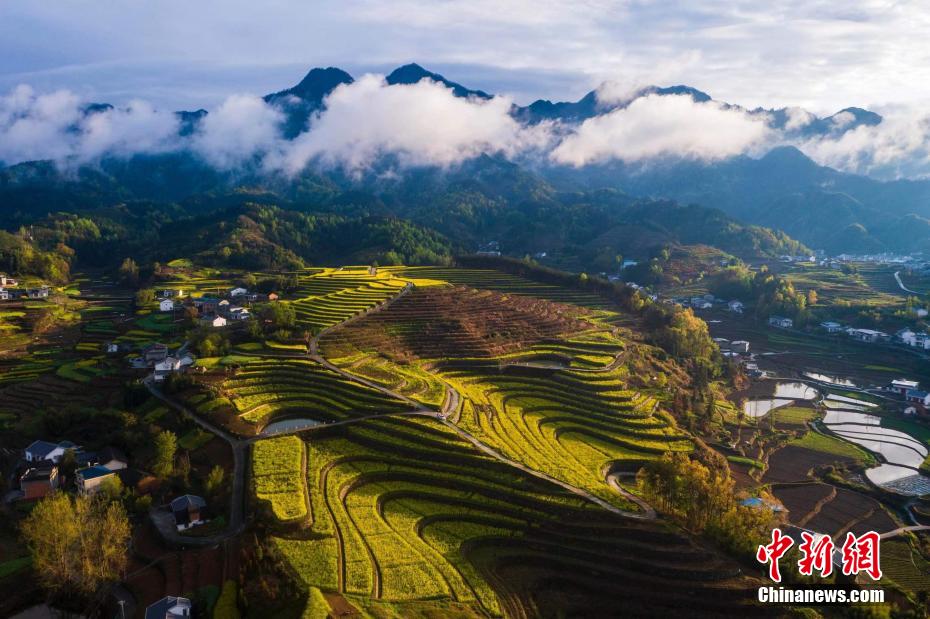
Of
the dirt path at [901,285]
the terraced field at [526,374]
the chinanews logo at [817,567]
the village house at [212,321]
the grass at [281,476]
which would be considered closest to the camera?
the chinanews logo at [817,567]

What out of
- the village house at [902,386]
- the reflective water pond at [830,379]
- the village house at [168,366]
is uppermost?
the village house at [168,366]

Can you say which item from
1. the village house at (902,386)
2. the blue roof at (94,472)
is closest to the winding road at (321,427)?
the blue roof at (94,472)

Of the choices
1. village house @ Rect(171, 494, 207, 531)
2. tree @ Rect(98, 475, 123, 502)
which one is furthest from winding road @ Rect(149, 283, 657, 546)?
tree @ Rect(98, 475, 123, 502)

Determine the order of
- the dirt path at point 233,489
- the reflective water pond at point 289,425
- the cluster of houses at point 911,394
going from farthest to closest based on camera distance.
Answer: the cluster of houses at point 911,394 < the reflective water pond at point 289,425 < the dirt path at point 233,489

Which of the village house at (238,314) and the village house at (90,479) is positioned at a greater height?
the village house at (238,314)

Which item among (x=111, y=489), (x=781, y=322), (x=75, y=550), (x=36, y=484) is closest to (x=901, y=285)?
(x=781, y=322)

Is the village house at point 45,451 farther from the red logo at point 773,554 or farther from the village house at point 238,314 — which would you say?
the red logo at point 773,554

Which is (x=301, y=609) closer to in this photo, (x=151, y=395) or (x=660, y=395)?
(x=151, y=395)

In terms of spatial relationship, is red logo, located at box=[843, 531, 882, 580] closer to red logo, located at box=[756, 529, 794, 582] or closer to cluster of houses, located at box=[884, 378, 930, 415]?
red logo, located at box=[756, 529, 794, 582]

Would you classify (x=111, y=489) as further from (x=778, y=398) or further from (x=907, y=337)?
(x=907, y=337)
